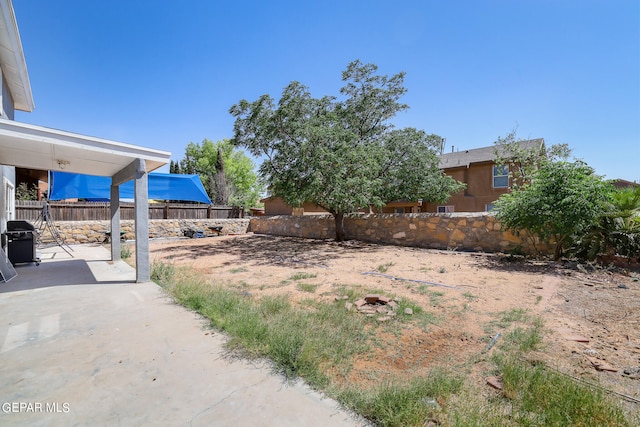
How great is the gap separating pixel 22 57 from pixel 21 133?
436 cm

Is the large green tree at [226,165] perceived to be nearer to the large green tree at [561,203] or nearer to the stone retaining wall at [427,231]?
the stone retaining wall at [427,231]

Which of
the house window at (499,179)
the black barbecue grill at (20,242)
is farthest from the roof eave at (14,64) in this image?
the house window at (499,179)

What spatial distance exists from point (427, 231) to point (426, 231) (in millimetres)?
41

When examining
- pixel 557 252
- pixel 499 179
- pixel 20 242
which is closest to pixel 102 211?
pixel 20 242

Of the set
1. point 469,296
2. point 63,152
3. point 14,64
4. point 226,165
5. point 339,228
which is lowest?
point 469,296

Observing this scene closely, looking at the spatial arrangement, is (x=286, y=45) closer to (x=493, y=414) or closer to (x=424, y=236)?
(x=424, y=236)

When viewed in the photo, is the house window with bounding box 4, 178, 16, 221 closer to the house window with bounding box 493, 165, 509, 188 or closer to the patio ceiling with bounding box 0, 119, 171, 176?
the patio ceiling with bounding box 0, 119, 171, 176

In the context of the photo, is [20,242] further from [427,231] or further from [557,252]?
[557,252]

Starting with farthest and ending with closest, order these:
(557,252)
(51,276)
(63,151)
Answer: (557,252)
(51,276)
(63,151)

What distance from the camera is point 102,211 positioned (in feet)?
48.0

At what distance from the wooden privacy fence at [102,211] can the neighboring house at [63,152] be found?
6392 millimetres

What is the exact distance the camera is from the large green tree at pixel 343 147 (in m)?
10.4

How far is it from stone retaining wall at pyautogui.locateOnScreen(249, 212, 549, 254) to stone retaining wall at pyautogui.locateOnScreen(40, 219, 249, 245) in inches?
213

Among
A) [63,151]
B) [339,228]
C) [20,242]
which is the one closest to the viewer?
[63,151]
